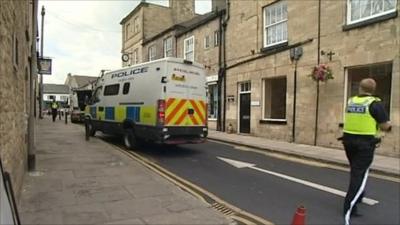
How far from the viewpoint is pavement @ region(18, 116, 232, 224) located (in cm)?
526

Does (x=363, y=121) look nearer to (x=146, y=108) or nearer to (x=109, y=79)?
(x=146, y=108)

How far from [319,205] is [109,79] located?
34.0ft

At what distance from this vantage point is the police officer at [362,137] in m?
5.55

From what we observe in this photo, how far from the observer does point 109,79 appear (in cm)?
1470

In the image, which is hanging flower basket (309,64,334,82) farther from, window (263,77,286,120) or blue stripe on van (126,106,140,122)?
blue stripe on van (126,106,140,122)

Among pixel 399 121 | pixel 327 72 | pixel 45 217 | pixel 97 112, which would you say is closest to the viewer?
pixel 45 217

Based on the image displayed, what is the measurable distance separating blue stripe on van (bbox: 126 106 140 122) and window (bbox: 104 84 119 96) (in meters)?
1.33

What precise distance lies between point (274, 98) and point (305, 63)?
2948 millimetres

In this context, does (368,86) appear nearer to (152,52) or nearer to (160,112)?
(160,112)

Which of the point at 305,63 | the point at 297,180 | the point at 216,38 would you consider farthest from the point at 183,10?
the point at 297,180

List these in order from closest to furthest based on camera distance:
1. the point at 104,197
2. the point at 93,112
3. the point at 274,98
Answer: the point at 104,197
the point at 93,112
the point at 274,98

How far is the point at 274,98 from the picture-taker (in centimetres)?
1775

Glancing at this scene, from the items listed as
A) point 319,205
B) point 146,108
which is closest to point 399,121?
point 319,205

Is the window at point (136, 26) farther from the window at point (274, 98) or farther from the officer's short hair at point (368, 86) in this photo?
the officer's short hair at point (368, 86)
